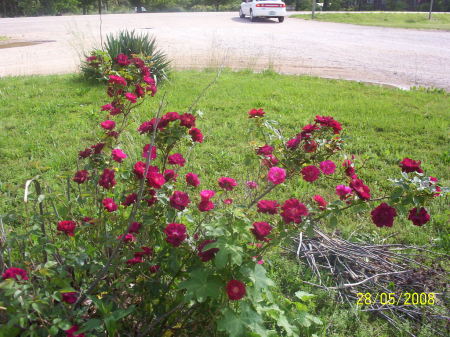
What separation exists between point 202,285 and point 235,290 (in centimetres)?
15

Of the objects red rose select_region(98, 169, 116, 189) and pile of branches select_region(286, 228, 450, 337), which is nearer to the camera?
red rose select_region(98, 169, 116, 189)

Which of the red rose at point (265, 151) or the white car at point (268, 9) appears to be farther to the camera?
the white car at point (268, 9)

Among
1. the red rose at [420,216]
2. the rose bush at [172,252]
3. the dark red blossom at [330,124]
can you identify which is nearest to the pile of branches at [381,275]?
the rose bush at [172,252]

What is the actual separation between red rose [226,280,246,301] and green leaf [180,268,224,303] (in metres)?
0.07

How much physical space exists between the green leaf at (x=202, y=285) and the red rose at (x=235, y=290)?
7cm

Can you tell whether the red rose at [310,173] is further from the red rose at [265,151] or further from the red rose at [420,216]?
the red rose at [420,216]

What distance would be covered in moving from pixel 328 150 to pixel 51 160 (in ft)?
10.3

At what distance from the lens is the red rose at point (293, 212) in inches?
63.7

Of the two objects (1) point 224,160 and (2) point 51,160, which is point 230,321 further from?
(2) point 51,160

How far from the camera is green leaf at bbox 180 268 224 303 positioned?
147cm

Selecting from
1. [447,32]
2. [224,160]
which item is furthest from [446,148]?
[447,32]

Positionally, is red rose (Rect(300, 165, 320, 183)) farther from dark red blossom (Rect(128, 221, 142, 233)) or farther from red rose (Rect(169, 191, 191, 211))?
dark red blossom (Rect(128, 221, 142, 233))

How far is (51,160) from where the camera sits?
4.25 m

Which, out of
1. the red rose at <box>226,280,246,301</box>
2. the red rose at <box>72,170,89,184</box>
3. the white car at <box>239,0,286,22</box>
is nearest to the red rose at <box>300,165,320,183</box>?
the red rose at <box>226,280,246,301</box>
